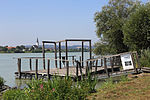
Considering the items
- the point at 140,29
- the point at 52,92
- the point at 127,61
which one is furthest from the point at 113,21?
the point at 52,92

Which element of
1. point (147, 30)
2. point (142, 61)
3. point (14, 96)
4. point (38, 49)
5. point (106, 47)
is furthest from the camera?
point (38, 49)

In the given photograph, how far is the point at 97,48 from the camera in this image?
34906 millimetres

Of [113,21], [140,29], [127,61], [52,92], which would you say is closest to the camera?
[52,92]

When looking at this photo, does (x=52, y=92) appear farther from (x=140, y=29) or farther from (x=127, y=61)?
(x=140, y=29)

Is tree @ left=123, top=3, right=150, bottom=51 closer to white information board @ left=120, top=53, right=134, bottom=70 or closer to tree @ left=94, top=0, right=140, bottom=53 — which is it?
tree @ left=94, top=0, right=140, bottom=53

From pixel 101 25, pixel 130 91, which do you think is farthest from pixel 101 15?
pixel 130 91

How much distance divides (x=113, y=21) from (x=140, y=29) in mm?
9843

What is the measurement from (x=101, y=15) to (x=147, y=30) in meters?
12.8

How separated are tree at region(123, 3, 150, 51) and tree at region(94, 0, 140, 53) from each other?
691cm

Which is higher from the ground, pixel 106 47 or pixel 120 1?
pixel 120 1

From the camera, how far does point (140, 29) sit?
23.8 metres

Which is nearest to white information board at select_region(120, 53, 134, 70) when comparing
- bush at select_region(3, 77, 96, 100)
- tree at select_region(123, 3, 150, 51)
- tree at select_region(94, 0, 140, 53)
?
bush at select_region(3, 77, 96, 100)

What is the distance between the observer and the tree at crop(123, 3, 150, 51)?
23.7 m

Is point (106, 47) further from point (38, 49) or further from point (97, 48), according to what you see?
point (38, 49)
